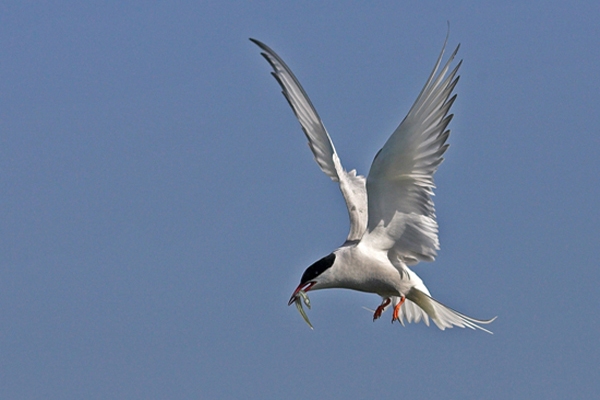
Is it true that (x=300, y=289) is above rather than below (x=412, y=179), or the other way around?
below

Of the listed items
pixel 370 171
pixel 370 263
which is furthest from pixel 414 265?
pixel 370 171

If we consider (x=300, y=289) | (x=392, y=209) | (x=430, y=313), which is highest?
(x=392, y=209)

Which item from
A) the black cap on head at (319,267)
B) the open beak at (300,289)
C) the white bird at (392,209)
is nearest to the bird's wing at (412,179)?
the white bird at (392,209)

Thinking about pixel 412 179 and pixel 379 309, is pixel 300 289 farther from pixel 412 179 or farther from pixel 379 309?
pixel 412 179

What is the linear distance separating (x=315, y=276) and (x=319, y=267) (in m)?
0.11

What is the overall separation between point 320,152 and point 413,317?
2221mm

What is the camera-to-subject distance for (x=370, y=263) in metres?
10.3

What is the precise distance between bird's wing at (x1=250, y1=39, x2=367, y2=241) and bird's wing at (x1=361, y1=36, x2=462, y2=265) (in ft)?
2.05

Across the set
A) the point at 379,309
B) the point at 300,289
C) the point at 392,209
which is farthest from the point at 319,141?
the point at 379,309

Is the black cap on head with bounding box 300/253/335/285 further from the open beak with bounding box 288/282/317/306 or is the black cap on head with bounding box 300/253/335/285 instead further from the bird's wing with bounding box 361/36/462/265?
A: the bird's wing with bounding box 361/36/462/265

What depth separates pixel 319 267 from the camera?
10.3 m

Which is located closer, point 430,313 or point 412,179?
point 412,179

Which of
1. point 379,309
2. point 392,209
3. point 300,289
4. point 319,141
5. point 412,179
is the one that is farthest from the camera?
point 379,309

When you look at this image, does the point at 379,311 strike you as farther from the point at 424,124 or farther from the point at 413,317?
the point at 424,124
